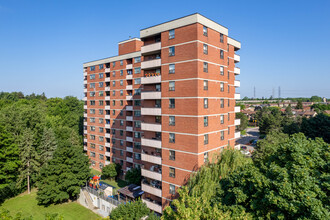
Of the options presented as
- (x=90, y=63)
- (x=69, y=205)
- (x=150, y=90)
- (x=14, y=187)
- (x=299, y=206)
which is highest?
(x=90, y=63)

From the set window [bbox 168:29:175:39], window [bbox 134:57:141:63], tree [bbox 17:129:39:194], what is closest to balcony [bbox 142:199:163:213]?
window [bbox 168:29:175:39]

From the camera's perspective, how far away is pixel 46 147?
145 feet

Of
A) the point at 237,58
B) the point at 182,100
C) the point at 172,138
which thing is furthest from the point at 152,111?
the point at 237,58

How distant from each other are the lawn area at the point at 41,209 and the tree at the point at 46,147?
329 inches

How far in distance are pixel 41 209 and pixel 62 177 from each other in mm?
6645

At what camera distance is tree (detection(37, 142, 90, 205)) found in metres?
34.8

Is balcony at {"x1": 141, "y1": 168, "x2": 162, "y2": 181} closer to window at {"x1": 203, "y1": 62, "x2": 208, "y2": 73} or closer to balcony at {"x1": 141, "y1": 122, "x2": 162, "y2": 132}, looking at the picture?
balcony at {"x1": 141, "y1": 122, "x2": 162, "y2": 132}

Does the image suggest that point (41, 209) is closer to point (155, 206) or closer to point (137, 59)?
point (155, 206)

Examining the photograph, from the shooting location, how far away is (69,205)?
36469 mm

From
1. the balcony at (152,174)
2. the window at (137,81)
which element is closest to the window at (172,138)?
the balcony at (152,174)

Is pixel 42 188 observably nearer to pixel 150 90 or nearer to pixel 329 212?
pixel 150 90

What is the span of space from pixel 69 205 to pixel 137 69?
107 feet

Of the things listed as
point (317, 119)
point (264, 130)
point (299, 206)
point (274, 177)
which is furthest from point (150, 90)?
point (264, 130)

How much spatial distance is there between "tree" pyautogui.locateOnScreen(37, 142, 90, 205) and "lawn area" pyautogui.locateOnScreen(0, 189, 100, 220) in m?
1.37
